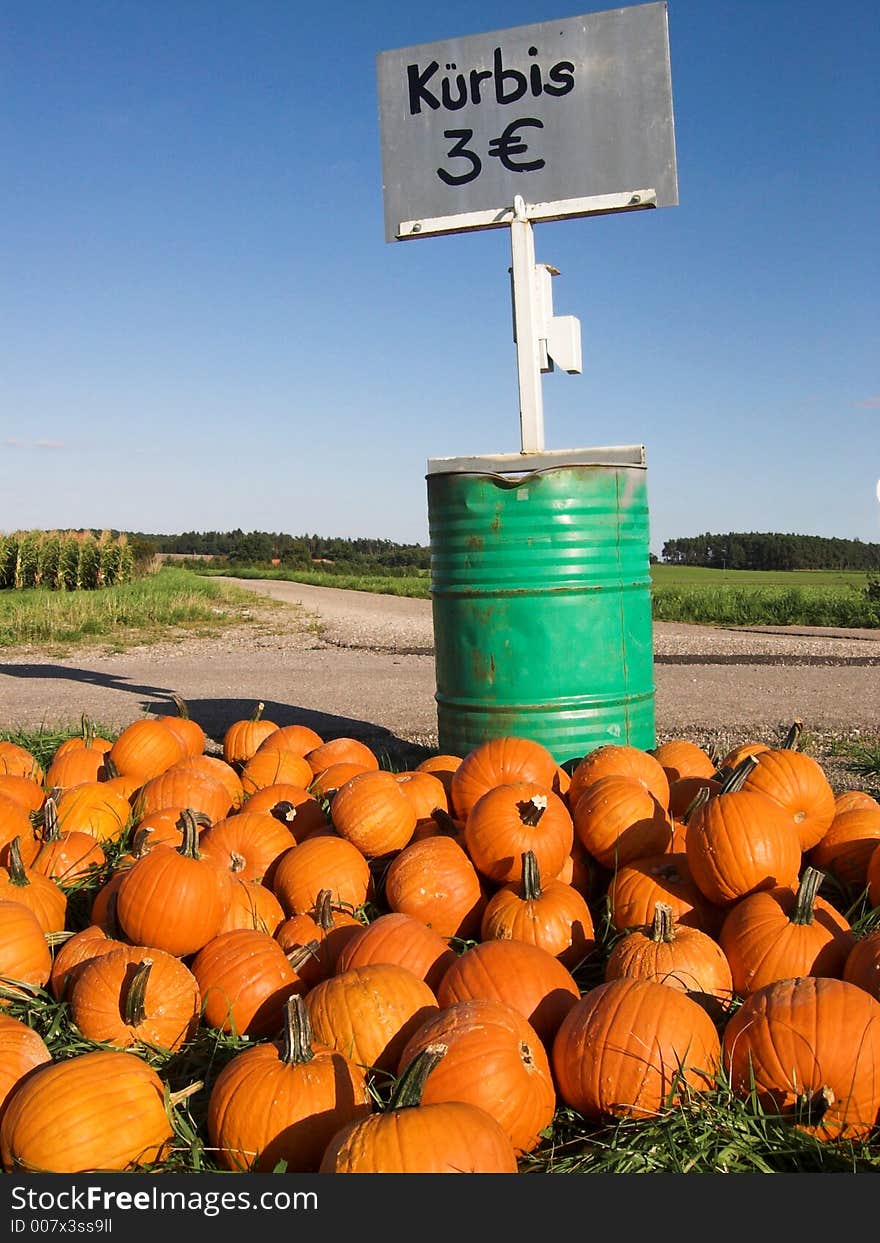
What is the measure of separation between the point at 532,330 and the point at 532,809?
130 inches

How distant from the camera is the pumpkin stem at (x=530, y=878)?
10.2ft

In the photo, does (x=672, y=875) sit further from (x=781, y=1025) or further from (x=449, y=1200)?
(x=449, y=1200)

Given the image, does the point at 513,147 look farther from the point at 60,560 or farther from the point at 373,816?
the point at 60,560

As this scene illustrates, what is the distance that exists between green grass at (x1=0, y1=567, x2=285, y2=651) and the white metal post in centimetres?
1268

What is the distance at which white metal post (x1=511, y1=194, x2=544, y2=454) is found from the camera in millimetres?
5758

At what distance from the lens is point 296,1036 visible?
2287 millimetres

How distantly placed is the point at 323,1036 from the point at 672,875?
133 centimetres

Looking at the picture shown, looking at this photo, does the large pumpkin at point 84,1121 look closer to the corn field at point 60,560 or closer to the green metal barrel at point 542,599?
the green metal barrel at point 542,599

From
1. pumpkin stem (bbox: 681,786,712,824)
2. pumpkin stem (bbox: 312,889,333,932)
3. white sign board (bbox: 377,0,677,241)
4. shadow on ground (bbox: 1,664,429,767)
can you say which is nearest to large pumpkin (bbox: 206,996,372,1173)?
pumpkin stem (bbox: 312,889,333,932)

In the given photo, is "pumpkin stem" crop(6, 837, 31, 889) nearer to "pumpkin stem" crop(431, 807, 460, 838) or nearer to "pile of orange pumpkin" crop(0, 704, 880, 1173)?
"pile of orange pumpkin" crop(0, 704, 880, 1173)

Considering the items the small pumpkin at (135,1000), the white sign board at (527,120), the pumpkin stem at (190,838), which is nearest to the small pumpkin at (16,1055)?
the small pumpkin at (135,1000)

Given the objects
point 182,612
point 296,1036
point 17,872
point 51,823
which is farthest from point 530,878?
point 182,612

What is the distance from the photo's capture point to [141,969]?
8.36ft

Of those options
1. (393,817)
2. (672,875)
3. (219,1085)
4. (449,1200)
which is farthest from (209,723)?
(449,1200)
